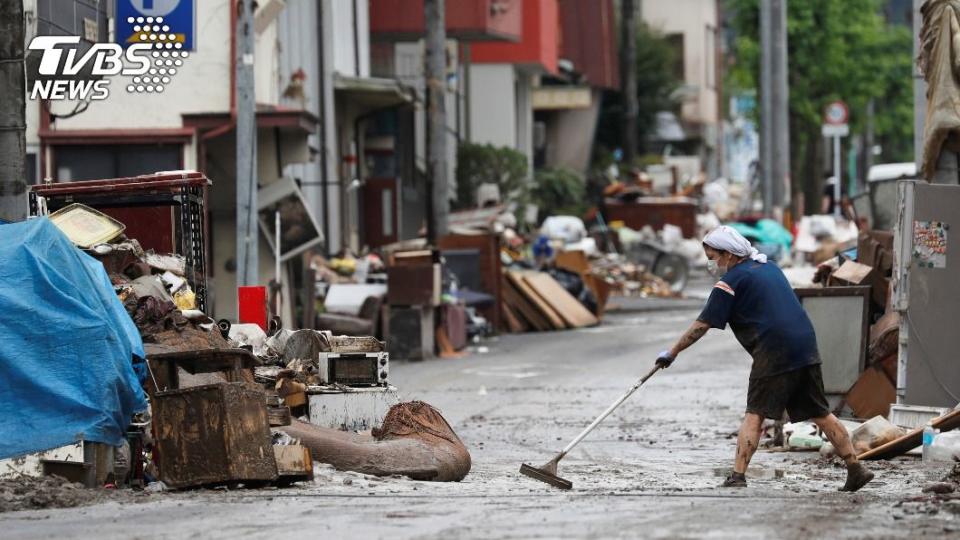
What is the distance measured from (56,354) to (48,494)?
1.09m

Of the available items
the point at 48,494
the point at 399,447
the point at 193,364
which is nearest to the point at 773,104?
the point at 399,447

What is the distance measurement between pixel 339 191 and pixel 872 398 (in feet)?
61.7

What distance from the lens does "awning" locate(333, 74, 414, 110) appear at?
33219 mm

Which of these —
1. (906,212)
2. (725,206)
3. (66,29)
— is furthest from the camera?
(725,206)

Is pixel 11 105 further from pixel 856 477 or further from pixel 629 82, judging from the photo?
pixel 629 82

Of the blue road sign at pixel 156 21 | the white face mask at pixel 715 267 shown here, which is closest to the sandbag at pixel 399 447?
the white face mask at pixel 715 267

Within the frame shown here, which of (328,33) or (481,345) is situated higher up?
(328,33)

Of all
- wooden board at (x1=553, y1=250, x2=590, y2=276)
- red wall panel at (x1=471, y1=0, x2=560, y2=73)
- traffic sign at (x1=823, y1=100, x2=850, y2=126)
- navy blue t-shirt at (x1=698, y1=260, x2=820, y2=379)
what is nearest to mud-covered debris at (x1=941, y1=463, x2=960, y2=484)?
navy blue t-shirt at (x1=698, y1=260, x2=820, y2=379)

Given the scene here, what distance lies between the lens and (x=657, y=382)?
21828mm

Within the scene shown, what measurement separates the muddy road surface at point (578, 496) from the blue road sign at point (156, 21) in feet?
18.1

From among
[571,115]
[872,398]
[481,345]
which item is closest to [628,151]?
[571,115]

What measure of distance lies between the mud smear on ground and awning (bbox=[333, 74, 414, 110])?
22036mm

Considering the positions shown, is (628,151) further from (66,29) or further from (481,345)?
(66,29)

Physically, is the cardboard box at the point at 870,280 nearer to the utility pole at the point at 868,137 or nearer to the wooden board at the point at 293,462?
the wooden board at the point at 293,462
